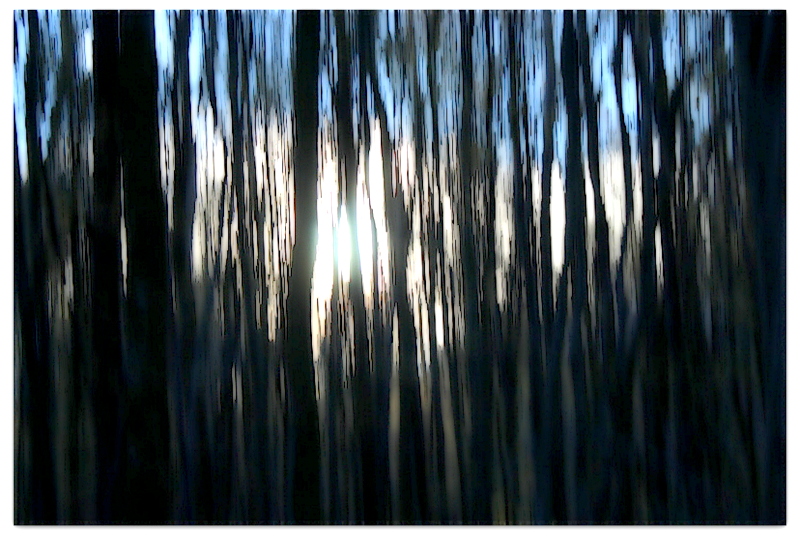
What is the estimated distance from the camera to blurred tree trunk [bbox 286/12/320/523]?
125cm

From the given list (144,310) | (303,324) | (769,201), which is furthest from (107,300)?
(769,201)

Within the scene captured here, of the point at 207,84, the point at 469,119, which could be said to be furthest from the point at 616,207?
the point at 207,84

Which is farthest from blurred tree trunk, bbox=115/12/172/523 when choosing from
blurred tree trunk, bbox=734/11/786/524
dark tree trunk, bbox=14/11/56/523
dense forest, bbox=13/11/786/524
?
blurred tree trunk, bbox=734/11/786/524

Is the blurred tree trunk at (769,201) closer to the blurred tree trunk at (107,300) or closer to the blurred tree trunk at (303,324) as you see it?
the blurred tree trunk at (303,324)

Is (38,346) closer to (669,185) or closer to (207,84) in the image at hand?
(207,84)

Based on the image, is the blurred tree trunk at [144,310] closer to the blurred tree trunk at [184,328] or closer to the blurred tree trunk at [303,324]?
the blurred tree trunk at [184,328]

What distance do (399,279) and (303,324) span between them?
0.64 ft

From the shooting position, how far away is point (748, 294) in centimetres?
127

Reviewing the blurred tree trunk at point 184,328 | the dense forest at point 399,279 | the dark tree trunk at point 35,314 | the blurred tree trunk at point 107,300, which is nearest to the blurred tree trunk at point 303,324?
the dense forest at point 399,279

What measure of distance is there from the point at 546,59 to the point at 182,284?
0.79m

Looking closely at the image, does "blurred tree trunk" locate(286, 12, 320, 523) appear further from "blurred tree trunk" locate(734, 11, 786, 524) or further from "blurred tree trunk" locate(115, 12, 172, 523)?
"blurred tree trunk" locate(734, 11, 786, 524)

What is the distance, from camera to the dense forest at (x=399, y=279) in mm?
1256

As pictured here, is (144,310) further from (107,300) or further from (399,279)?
(399,279)

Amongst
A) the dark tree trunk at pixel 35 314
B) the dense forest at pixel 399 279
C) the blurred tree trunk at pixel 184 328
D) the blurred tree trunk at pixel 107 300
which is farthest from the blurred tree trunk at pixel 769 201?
the dark tree trunk at pixel 35 314
